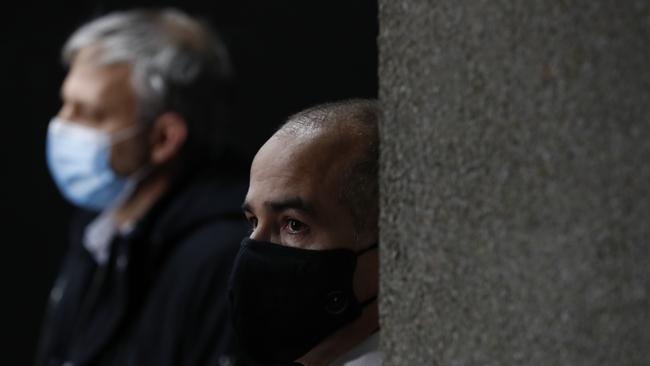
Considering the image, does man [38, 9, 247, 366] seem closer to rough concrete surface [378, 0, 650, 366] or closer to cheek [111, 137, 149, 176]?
Answer: cheek [111, 137, 149, 176]

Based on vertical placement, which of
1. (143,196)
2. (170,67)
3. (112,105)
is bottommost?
(143,196)

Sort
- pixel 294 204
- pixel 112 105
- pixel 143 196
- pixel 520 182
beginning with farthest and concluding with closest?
1. pixel 112 105
2. pixel 143 196
3. pixel 294 204
4. pixel 520 182

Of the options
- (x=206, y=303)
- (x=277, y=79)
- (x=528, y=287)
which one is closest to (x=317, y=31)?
(x=277, y=79)

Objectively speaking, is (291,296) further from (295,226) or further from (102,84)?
(102,84)

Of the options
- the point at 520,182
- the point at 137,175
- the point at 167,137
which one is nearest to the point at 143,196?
the point at 137,175

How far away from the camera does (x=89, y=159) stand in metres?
4.59

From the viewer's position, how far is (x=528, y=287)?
5.08 feet

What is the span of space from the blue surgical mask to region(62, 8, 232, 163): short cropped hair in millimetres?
168

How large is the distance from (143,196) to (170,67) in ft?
1.73

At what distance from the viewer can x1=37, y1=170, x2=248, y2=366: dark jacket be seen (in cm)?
386

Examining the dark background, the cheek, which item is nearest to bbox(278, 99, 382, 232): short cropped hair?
the cheek

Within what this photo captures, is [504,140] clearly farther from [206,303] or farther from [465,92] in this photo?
[206,303]

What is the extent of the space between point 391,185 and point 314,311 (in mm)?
239

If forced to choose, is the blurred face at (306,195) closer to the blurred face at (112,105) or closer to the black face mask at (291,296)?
the black face mask at (291,296)
